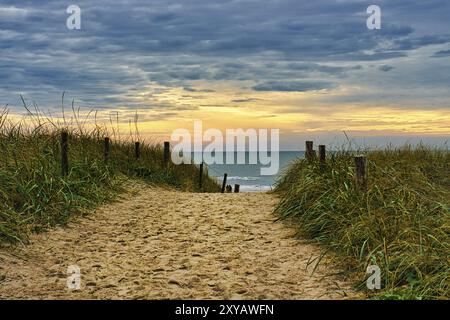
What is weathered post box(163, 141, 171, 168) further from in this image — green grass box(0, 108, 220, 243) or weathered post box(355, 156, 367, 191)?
weathered post box(355, 156, 367, 191)

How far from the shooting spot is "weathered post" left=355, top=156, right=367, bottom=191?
812 centimetres

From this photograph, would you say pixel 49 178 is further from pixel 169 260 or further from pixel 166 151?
pixel 166 151

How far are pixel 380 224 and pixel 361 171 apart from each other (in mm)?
1576

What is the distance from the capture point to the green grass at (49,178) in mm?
8180

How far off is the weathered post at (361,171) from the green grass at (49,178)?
16.6ft

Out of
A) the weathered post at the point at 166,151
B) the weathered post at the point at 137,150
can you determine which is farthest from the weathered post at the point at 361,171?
the weathered post at the point at 166,151

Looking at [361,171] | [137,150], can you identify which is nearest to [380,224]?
[361,171]

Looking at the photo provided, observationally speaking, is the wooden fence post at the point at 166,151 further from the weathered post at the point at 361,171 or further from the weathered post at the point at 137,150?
the weathered post at the point at 361,171

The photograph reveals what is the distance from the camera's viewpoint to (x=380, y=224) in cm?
674

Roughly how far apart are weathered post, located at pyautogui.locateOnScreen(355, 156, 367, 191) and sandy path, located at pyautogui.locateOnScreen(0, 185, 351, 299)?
4.63ft
